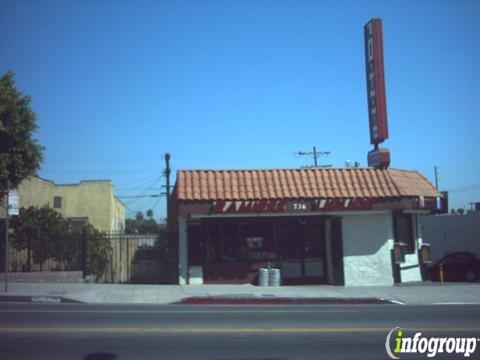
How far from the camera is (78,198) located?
3369 centimetres

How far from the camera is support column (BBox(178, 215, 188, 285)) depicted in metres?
21.1

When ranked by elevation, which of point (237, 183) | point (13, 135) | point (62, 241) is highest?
point (13, 135)

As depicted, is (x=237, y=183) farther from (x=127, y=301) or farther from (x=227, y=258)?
(x=127, y=301)

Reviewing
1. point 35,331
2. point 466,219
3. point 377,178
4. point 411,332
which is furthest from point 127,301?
point 466,219

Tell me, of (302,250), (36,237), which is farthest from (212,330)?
(36,237)

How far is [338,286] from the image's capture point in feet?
69.8

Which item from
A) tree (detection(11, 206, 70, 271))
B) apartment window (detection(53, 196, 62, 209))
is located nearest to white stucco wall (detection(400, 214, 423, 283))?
tree (detection(11, 206, 70, 271))

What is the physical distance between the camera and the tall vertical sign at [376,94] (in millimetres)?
23438

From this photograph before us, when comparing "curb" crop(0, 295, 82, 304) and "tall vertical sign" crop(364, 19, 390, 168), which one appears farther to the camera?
"tall vertical sign" crop(364, 19, 390, 168)

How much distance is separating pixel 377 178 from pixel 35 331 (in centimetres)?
1612

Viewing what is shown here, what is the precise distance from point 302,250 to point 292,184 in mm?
2775

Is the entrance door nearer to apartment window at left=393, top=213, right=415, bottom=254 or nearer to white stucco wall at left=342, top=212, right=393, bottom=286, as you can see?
white stucco wall at left=342, top=212, right=393, bottom=286

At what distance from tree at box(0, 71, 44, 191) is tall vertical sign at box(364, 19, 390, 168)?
1368 cm

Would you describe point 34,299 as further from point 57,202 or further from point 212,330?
point 57,202
